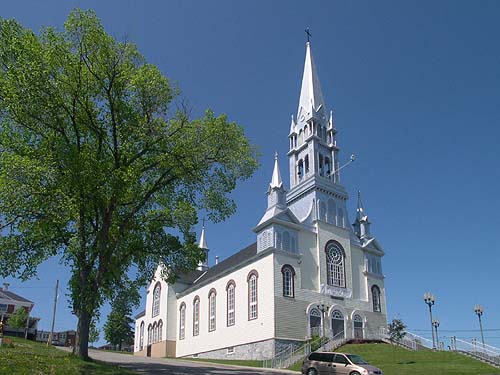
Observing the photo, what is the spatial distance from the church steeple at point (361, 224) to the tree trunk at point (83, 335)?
34.3 m

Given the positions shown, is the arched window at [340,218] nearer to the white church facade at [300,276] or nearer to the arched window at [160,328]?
the white church facade at [300,276]

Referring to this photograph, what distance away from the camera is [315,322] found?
139 ft

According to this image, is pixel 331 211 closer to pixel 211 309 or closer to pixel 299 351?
pixel 299 351

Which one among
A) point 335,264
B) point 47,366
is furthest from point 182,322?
point 47,366

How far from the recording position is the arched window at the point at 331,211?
47.2 m

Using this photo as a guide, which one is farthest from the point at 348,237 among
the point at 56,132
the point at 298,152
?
the point at 56,132

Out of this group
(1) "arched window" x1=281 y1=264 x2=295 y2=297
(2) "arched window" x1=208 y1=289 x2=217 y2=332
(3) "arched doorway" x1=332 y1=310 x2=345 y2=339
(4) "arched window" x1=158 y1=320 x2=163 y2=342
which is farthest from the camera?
(4) "arched window" x1=158 y1=320 x2=163 y2=342

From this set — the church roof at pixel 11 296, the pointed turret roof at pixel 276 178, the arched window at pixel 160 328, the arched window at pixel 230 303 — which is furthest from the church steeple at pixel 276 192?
the church roof at pixel 11 296

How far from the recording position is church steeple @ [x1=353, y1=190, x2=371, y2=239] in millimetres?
50312

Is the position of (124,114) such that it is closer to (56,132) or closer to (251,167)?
(56,132)

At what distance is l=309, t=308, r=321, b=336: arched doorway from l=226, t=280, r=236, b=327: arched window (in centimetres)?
721

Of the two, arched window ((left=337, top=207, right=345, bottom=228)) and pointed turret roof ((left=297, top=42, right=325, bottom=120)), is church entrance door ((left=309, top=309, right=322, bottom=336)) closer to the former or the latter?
arched window ((left=337, top=207, right=345, bottom=228))

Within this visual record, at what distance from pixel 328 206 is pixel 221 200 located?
1006 inches

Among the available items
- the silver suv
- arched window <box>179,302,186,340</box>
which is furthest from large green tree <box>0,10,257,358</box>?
arched window <box>179,302,186,340</box>
